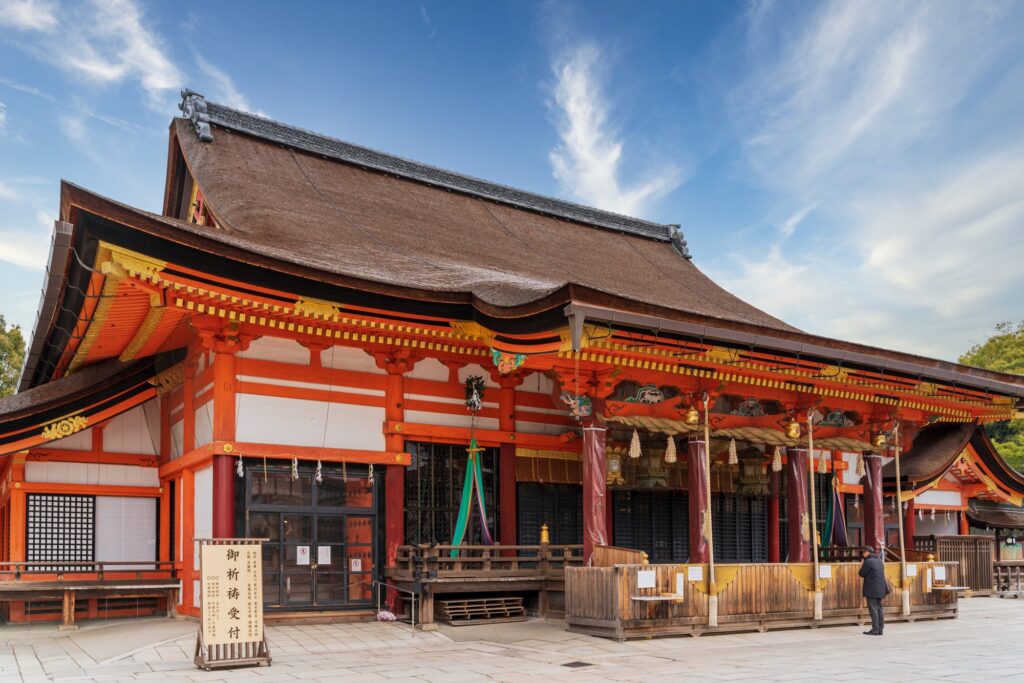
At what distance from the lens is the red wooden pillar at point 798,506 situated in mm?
17312

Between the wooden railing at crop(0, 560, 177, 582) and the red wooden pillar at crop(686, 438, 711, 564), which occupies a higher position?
the red wooden pillar at crop(686, 438, 711, 564)

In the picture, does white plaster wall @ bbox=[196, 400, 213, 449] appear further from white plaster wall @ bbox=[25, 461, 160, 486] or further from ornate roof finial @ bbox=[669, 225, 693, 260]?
ornate roof finial @ bbox=[669, 225, 693, 260]

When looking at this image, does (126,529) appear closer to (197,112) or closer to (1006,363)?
(197,112)

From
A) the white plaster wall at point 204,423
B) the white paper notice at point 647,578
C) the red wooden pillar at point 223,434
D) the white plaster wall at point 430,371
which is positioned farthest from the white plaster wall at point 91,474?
the white paper notice at point 647,578

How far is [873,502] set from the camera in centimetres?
1862

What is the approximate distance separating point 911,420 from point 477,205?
11.2 meters

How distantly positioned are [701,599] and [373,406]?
583cm

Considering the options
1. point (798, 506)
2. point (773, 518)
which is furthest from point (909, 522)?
point (798, 506)

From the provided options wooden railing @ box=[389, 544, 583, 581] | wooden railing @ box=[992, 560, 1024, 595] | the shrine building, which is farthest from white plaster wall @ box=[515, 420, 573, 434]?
wooden railing @ box=[992, 560, 1024, 595]

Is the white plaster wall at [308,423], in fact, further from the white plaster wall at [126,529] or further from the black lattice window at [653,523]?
the black lattice window at [653,523]

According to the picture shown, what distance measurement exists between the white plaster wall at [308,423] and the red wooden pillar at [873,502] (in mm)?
9867

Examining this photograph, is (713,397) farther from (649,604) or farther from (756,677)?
(756,677)

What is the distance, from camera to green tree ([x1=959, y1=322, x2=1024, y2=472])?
3609cm

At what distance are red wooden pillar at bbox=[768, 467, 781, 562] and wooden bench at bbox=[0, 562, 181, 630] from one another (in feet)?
40.1
